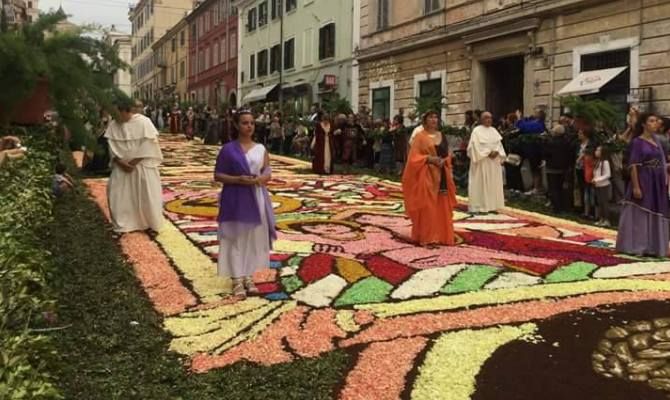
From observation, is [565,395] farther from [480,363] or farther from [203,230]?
[203,230]

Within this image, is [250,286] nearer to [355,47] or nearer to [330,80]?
[355,47]

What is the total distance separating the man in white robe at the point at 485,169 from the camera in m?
11.6

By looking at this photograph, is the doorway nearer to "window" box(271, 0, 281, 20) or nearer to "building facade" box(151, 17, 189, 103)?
"window" box(271, 0, 281, 20)

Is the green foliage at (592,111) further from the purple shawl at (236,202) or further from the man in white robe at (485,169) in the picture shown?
the purple shawl at (236,202)

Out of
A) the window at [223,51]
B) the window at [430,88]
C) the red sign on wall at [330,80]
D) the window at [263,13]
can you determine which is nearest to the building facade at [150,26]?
the window at [223,51]

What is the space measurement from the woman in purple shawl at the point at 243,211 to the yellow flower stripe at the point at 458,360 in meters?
1.90

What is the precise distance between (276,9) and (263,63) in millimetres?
3503

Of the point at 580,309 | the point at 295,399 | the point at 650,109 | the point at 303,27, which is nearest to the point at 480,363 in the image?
the point at 295,399

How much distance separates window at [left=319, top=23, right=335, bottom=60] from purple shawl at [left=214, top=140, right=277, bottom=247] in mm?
26000

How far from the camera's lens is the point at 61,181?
1067cm

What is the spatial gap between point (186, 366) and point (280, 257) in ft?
10.2

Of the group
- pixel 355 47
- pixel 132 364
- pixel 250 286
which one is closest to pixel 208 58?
pixel 355 47

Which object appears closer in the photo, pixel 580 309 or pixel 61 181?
pixel 580 309

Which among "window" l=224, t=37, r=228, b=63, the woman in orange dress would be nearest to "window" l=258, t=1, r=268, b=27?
"window" l=224, t=37, r=228, b=63
